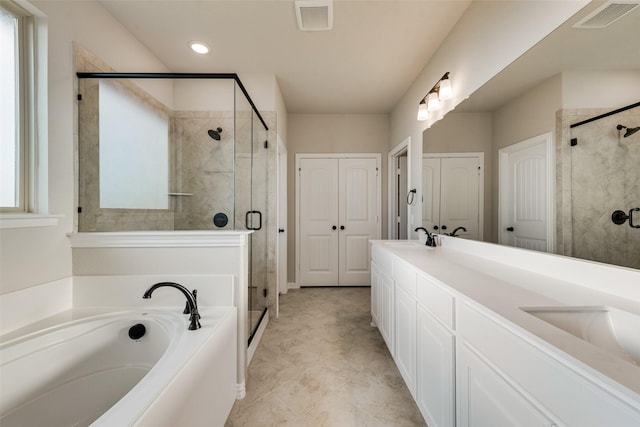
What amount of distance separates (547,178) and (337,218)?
2766mm

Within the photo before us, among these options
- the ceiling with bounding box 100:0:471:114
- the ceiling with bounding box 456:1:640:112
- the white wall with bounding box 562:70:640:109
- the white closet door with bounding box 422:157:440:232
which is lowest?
the white closet door with bounding box 422:157:440:232

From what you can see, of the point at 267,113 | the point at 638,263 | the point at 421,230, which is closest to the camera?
the point at 638,263

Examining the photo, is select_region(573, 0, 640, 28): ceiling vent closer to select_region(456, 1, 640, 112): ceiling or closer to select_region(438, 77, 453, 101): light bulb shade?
select_region(456, 1, 640, 112): ceiling

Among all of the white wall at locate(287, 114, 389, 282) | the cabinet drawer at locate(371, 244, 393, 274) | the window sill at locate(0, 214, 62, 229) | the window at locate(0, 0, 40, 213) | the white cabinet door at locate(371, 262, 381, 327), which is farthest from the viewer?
the white wall at locate(287, 114, 389, 282)

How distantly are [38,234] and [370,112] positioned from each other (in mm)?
3649

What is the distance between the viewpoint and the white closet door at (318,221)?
377cm

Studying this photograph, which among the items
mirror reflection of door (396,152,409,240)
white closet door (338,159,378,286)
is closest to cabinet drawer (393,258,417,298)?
mirror reflection of door (396,152,409,240)

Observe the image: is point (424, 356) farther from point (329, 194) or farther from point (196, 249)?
point (329, 194)

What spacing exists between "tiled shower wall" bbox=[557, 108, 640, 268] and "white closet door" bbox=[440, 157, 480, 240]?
659 mm

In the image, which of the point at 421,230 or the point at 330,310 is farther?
the point at 330,310

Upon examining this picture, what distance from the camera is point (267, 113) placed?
2.73m

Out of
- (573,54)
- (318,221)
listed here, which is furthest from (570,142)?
(318,221)

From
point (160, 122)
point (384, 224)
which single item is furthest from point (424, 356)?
point (160, 122)

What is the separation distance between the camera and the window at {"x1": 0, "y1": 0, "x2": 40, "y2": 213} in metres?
1.27
